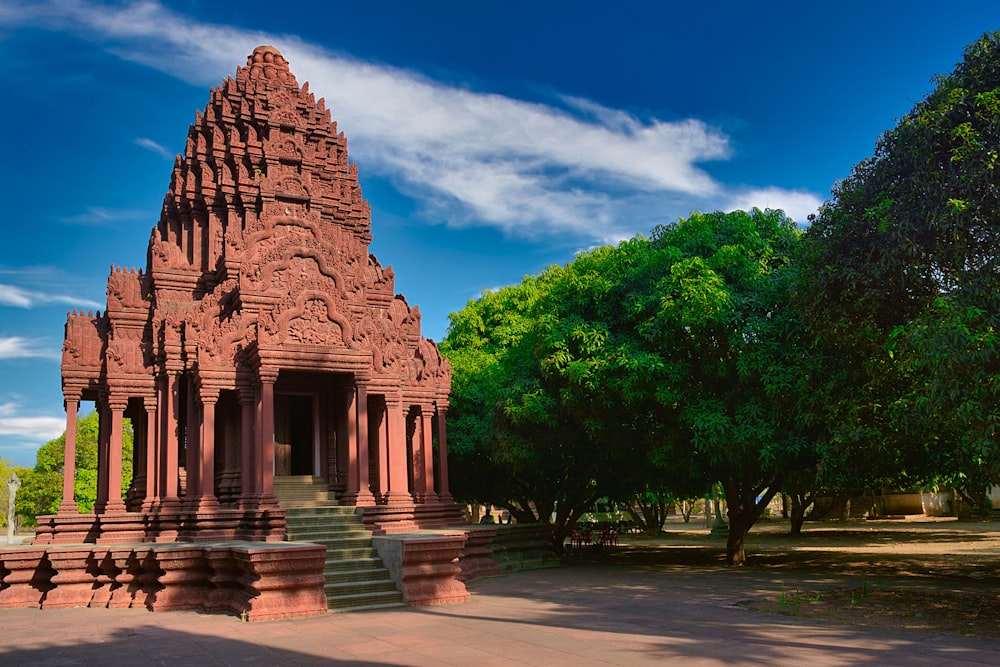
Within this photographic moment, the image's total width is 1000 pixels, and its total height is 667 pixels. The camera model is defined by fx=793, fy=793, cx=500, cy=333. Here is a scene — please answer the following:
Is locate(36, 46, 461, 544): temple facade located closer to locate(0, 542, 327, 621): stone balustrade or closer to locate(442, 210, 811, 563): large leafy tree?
locate(0, 542, 327, 621): stone balustrade

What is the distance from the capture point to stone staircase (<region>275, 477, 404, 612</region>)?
11547 millimetres

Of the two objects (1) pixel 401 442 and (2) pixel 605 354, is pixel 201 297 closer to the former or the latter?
(1) pixel 401 442

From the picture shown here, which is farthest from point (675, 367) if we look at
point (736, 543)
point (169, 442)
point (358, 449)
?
point (169, 442)

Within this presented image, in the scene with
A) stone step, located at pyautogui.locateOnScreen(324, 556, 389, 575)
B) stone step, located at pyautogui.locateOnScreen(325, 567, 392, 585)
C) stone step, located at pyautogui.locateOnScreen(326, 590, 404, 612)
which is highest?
stone step, located at pyautogui.locateOnScreen(324, 556, 389, 575)

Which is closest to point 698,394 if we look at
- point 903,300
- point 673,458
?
point 673,458

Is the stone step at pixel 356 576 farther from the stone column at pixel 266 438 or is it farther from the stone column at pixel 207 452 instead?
the stone column at pixel 207 452

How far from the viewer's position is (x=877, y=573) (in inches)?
618

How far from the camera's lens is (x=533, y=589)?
44.8 feet

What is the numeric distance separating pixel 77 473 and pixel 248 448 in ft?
114

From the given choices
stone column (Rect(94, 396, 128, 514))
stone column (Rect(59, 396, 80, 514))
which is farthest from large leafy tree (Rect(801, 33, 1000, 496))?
stone column (Rect(59, 396, 80, 514))

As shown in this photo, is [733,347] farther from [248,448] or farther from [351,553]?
[248,448]

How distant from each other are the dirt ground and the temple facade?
296 inches

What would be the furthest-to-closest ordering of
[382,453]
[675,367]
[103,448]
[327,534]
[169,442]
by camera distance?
[103,448]
[382,453]
[169,442]
[675,367]
[327,534]

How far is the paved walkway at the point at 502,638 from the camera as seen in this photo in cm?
745
